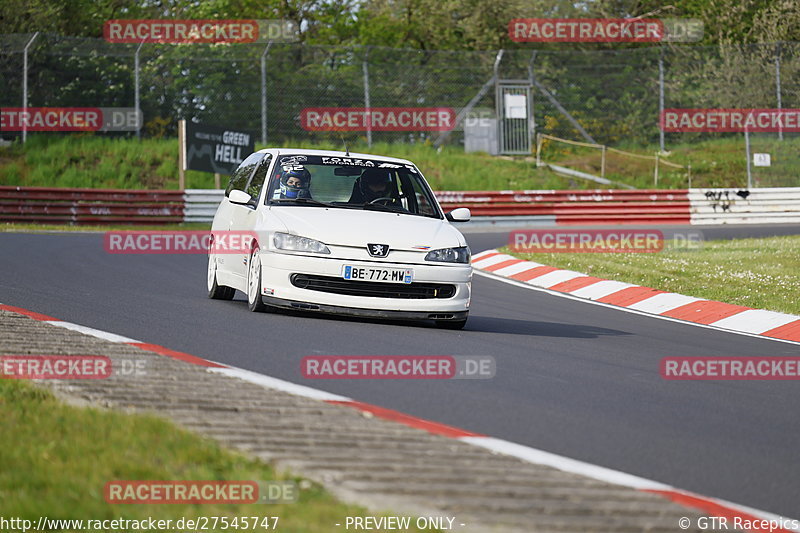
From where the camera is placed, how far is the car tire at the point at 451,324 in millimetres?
11094

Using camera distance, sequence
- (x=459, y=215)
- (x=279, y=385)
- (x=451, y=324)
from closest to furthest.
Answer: (x=279, y=385) < (x=451, y=324) < (x=459, y=215)

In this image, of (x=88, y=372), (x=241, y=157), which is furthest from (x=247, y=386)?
(x=241, y=157)

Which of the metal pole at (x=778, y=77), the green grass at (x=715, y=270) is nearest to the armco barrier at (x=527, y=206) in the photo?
the metal pole at (x=778, y=77)

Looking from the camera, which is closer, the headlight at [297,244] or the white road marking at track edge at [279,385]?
the white road marking at track edge at [279,385]

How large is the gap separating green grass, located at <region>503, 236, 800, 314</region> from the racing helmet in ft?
16.0

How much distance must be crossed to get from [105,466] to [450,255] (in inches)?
256

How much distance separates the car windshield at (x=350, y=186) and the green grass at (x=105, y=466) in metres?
6.03

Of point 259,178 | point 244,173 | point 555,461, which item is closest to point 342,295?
point 259,178

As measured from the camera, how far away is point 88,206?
1099 inches

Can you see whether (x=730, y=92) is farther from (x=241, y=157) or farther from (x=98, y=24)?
(x=98, y=24)

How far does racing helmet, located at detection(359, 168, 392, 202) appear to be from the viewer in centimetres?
1198

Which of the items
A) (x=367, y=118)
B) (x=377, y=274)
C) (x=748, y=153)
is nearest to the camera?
(x=377, y=274)

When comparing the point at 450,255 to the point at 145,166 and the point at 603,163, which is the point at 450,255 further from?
the point at 603,163

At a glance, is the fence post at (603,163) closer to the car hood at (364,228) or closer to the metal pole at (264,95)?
the metal pole at (264,95)
